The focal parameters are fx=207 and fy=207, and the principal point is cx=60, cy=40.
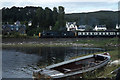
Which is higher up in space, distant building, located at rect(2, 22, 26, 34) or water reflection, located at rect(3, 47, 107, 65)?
distant building, located at rect(2, 22, 26, 34)

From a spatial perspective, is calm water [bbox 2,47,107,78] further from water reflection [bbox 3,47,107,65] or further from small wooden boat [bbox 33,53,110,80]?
small wooden boat [bbox 33,53,110,80]

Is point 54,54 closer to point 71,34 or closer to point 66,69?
point 66,69

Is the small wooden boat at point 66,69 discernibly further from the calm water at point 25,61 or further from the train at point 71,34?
the train at point 71,34

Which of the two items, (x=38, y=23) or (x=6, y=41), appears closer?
(x=6, y=41)

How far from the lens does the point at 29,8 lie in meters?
127

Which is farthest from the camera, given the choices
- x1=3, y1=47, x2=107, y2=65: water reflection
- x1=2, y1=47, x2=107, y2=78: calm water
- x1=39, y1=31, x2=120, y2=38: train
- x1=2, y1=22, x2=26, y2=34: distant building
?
x1=2, y1=22, x2=26, y2=34: distant building

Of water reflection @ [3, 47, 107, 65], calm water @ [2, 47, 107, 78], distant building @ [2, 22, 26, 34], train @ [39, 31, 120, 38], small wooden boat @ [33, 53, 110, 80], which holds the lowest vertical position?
calm water @ [2, 47, 107, 78]

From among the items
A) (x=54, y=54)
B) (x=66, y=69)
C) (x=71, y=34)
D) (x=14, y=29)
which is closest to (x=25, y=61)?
(x=54, y=54)

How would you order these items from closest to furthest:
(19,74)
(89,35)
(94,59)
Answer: (19,74)
(94,59)
(89,35)

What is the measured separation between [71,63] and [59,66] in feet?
6.44

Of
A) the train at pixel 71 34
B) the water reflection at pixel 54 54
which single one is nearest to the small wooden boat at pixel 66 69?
the water reflection at pixel 54 54

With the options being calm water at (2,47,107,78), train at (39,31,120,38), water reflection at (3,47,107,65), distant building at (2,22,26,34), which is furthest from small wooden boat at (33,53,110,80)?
distant building at (2,22,26,34)

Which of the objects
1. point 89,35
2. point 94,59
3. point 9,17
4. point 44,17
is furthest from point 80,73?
point 9,17

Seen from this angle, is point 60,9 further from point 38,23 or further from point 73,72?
point 73,72
